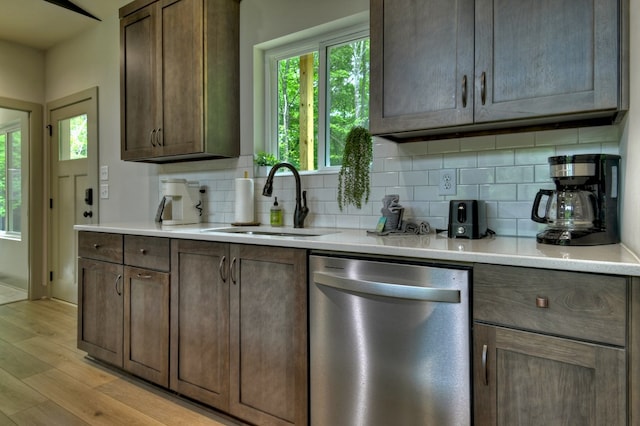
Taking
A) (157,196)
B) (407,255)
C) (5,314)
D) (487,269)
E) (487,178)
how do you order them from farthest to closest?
(5,314) → (157,196) → (487,178) → (407,255) → (487,269)

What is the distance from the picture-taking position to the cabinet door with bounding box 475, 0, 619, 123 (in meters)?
1.28

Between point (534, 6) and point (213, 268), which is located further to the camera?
point (213, 268)

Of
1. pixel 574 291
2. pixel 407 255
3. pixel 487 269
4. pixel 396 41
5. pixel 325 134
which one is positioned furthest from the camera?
pixel 325 134

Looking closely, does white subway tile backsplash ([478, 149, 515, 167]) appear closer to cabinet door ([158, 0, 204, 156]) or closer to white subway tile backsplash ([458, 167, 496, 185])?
white subway tile backsplash ([458, 167, 496, 185])

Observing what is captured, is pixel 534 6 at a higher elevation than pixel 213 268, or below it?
higher

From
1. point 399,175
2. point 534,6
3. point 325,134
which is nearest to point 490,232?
point 399,175

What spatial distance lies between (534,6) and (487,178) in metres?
0.70

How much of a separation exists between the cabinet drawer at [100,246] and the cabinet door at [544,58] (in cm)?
209

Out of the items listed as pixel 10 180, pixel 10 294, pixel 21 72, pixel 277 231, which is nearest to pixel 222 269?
pixel 277 231

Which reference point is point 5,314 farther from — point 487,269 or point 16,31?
point 487,269

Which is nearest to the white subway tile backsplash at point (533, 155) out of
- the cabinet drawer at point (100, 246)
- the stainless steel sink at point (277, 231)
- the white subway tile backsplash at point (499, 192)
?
the white subway tile backsplash at point (499, 192)

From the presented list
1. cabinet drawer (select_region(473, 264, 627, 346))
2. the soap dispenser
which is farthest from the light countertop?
the soap dispenser

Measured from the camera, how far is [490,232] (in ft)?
5.57

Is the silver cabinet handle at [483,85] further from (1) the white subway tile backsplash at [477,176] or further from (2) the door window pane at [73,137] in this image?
(2) the door window pane at [73,137]
